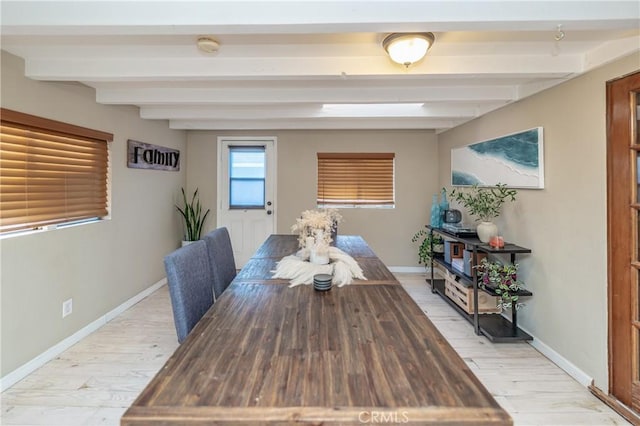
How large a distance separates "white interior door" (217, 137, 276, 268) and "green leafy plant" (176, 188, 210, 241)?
0.28m

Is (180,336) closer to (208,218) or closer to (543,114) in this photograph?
(543,114)

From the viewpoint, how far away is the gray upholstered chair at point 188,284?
1.53 metres

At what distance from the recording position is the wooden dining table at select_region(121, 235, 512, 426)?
79cm

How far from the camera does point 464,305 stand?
125 inches

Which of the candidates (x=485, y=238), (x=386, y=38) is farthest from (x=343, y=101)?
(x=485, y=238)

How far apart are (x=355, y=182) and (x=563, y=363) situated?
3201 mm

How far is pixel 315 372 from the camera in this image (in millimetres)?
961

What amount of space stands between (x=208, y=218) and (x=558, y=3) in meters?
4.54

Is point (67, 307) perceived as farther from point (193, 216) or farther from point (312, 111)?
point (312, 111)

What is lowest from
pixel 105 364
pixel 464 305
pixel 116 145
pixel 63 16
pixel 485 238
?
pixel 105 364

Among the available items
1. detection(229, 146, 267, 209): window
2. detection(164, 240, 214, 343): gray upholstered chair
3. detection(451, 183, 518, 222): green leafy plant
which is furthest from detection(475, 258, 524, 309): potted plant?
detection(229, 146, 267, 209): window

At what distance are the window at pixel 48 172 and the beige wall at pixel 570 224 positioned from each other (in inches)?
152

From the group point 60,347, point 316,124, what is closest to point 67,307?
point 60,347

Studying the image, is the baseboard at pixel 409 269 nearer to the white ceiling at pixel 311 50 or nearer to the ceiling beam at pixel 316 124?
the ceiling beam at pixel 316 124
